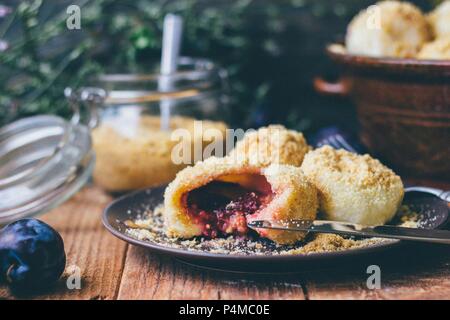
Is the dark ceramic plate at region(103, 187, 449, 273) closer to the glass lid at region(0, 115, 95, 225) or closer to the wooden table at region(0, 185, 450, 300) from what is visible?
the wooden table at region(0, 185, 450, 300)

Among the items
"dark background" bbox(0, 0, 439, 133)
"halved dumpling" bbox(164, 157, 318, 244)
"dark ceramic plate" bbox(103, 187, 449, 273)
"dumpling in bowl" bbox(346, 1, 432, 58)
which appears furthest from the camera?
"dark background" bbox(0, 0, 439, 133)

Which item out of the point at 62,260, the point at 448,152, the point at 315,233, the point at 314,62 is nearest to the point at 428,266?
the point at 315,233

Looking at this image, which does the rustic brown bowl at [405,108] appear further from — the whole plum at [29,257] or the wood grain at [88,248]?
the whole plum at [29,257]

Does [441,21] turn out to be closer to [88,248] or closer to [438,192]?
[438,192]

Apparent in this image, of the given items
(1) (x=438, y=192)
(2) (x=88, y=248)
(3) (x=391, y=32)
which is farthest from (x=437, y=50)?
(2) (x=88, y=248)

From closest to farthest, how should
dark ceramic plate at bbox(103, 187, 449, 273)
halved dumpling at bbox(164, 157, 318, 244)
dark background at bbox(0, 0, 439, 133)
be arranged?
1. dark ceramic plate at bbox(103, 187, 449, 273)
2. halved dumpling at bbox(164, 157, 318, 244)
3. dark background at bbox(0, 0, 439, 133)

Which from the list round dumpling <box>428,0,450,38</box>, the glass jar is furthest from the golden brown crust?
round dumpling <box>428,0,450,38</box>
